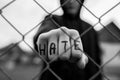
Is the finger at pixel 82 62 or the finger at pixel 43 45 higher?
the finger at pixel 43 45

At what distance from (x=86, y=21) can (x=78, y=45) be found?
0.60 ft

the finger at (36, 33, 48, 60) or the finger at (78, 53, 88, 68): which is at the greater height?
the finger at (36, 33, 48, 60)

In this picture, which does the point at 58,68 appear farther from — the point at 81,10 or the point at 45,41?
the point at 81,10

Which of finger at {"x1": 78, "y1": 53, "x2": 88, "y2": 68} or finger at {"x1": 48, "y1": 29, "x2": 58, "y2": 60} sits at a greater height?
finger at {"x1": 48, "y1": 29, "x2": 58, "y2": 60}

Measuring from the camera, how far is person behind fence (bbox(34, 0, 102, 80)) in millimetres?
1297

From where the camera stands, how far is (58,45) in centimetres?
131

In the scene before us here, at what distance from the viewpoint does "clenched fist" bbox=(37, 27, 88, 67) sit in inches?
50.3

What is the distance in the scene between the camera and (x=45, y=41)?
1346mm

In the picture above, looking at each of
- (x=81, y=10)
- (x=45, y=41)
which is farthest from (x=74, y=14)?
(x=45, y=41)

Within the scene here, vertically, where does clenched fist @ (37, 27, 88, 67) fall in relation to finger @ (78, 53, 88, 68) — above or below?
above

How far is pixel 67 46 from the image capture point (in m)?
1.27

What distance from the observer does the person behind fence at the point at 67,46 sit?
130 cm

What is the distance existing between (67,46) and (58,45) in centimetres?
5

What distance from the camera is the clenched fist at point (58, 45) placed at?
128 centimetres
